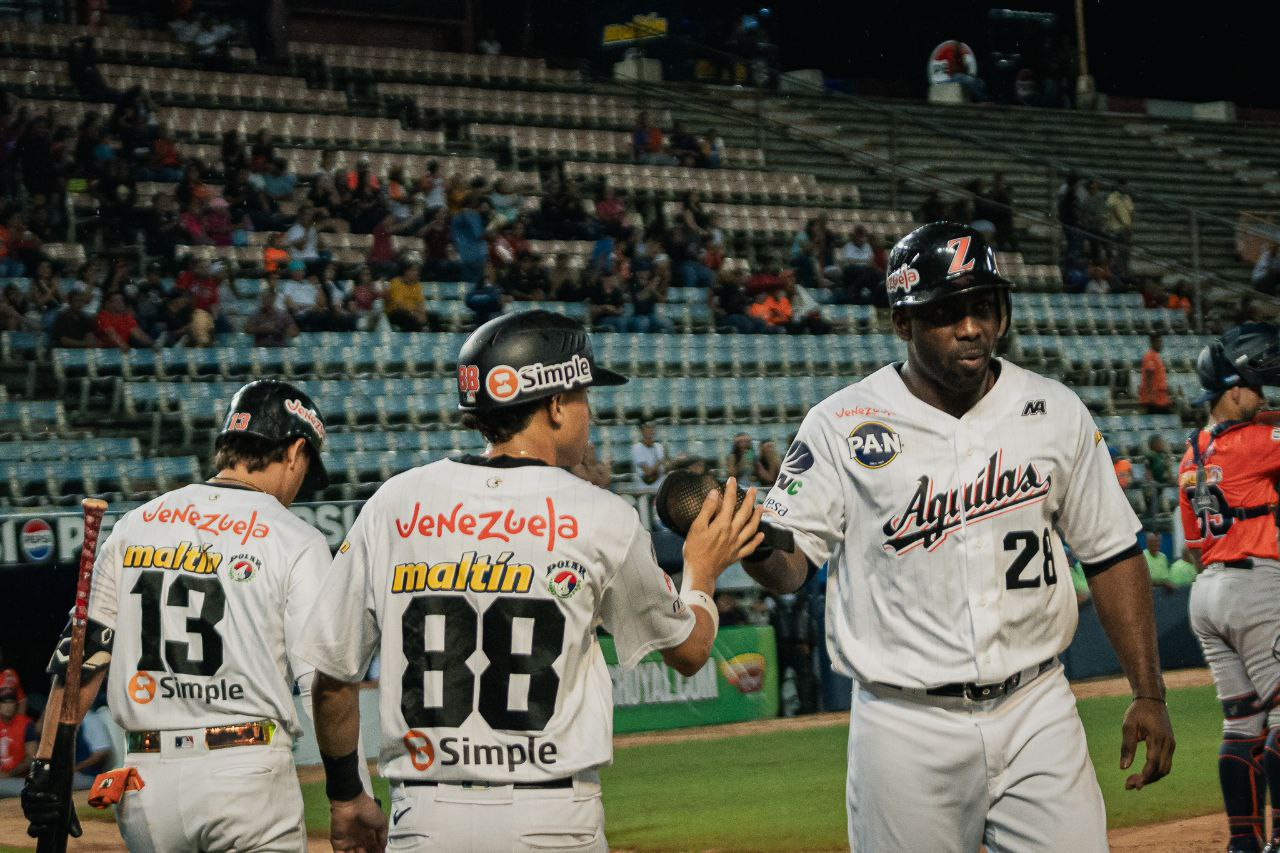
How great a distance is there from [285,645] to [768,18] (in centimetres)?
2617

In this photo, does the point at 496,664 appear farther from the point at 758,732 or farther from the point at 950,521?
the point at 758,732

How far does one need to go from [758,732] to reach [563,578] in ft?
34.2

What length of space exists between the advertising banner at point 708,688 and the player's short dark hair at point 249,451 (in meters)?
8.81

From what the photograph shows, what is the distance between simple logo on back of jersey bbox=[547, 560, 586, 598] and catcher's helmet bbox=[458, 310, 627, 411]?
382mm

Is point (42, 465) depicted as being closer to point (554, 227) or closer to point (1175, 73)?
point (554, 227)

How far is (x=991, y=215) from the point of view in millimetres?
24031

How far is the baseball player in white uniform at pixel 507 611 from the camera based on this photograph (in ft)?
11.1

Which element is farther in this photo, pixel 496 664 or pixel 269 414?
pixel 269 414

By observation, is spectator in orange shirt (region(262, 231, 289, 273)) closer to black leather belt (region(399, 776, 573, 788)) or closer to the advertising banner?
the advertising banner

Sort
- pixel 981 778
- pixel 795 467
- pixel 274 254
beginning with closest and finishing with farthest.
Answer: pixel 981 778
pixel 795 467
pixel 274 254

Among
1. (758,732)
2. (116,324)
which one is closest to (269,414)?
(758,732)

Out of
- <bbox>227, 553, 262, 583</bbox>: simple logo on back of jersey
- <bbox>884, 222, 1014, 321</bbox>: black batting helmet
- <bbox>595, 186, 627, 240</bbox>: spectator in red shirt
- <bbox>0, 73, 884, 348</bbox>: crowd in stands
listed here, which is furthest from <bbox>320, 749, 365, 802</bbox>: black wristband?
<bbox>595, 186, 627, 240</bbox>: spectator in red shirt

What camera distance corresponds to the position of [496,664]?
3.40 m

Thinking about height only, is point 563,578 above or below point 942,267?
below
